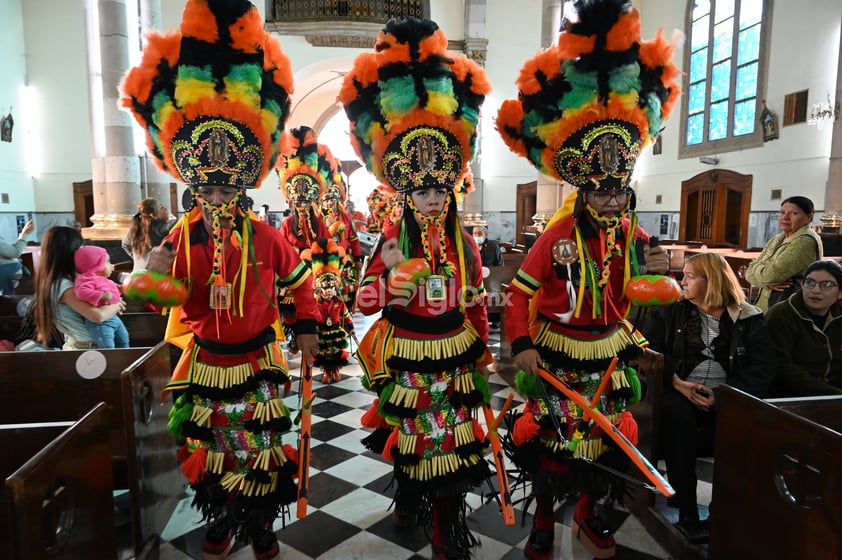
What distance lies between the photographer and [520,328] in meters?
2.30

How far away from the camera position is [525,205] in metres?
15.7

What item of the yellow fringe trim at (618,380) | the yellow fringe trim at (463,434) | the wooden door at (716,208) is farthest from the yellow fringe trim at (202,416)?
the wooden door at (716,208)

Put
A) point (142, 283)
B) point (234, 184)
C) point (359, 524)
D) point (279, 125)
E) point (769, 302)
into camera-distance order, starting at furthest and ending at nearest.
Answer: point (769, 302)
point (359, 524)
point (279, 125)
point (234, 184)
point (142, 283)

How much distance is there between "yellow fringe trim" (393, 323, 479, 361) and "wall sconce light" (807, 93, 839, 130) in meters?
9.70

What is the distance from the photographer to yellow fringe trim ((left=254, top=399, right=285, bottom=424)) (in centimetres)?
228

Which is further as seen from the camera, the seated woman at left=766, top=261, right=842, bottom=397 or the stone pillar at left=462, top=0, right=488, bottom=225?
the stone pillar at left=462, top=0, right=488, bottom=225

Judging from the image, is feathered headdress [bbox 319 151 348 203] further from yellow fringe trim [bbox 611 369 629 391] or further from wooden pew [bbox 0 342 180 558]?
yellow fringe trim [bbox 611 369 629 391]

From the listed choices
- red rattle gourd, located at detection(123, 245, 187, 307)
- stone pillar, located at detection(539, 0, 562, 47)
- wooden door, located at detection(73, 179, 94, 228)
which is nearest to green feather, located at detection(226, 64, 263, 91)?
red rattle gourd, located at detection(123, 245, 187, 307)

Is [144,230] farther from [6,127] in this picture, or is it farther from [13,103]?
[13,103]

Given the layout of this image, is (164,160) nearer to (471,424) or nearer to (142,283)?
(142,283)

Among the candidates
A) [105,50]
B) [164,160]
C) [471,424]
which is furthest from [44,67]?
[471,424]

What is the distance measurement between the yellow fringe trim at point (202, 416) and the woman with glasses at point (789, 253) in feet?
12.9

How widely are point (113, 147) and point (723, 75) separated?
12.4 metres

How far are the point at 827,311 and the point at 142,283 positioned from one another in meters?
3.41
